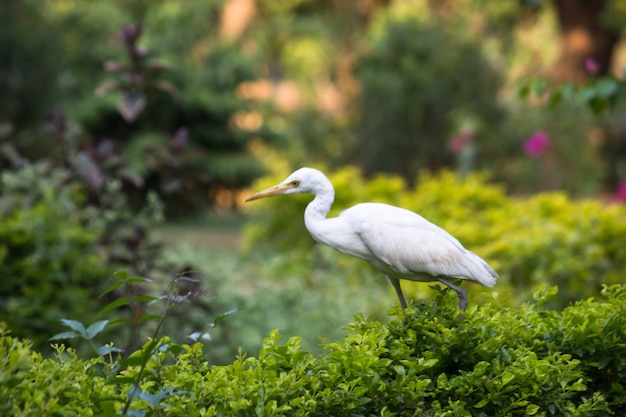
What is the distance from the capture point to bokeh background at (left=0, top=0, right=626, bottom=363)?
18.4 ft

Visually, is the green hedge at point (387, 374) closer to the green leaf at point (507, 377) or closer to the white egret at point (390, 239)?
the green leaf at point (507, 377)

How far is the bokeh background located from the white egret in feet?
0.79

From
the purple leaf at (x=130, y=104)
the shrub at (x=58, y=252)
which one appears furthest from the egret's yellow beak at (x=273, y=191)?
the purple leaf at (x=130, y=104)

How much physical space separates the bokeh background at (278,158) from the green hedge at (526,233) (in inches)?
0.9

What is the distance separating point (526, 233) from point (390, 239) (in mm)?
4088

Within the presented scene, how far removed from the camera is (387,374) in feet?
8.73

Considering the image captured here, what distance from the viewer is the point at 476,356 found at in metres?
2.80

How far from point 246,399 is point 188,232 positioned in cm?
1292

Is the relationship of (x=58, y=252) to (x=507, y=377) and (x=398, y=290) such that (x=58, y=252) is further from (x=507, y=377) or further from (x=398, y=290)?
(x=507, y=377)

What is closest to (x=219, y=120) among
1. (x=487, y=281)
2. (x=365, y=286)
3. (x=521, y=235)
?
(x=365, y=286)

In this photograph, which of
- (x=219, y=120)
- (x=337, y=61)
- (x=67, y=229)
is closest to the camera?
(x=67, y=229)

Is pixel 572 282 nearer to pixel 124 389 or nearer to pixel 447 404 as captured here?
pixel 447 404

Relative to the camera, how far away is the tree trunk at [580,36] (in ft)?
51.0

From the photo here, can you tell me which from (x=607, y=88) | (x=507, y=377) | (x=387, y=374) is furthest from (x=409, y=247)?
(x=607, y=88)
